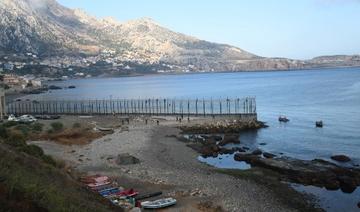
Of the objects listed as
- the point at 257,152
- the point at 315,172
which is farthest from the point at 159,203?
the point at 257,152

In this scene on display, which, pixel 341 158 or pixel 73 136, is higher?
pixel 73 136

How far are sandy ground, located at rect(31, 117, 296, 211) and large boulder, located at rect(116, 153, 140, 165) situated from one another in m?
0.70

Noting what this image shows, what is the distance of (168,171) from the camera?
40.1 meters

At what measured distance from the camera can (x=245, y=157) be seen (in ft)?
157

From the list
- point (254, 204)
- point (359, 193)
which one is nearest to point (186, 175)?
point (254, 204)

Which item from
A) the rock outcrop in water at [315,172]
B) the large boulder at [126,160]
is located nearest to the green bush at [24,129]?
the large boulder at [126,160]

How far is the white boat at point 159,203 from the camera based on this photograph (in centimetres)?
2903

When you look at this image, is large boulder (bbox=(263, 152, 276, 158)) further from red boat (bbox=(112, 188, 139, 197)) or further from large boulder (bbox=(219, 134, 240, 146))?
red boat (bbox=(112, 188, 139, 197))

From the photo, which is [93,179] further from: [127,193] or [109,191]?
[127,193]

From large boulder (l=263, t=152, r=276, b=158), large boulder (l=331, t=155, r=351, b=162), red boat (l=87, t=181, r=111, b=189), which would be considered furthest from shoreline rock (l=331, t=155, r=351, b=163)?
red boat (l=87, t=181, r=111, b=189)

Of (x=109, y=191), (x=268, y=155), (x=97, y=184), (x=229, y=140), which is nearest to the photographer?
(x=109, y=191)

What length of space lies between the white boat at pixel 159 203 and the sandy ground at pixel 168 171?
0.55m

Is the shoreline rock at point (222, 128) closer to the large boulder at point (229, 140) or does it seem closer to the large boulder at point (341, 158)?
the large boulder at point (229, 140)

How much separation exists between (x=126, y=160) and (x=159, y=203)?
14.5 metres
